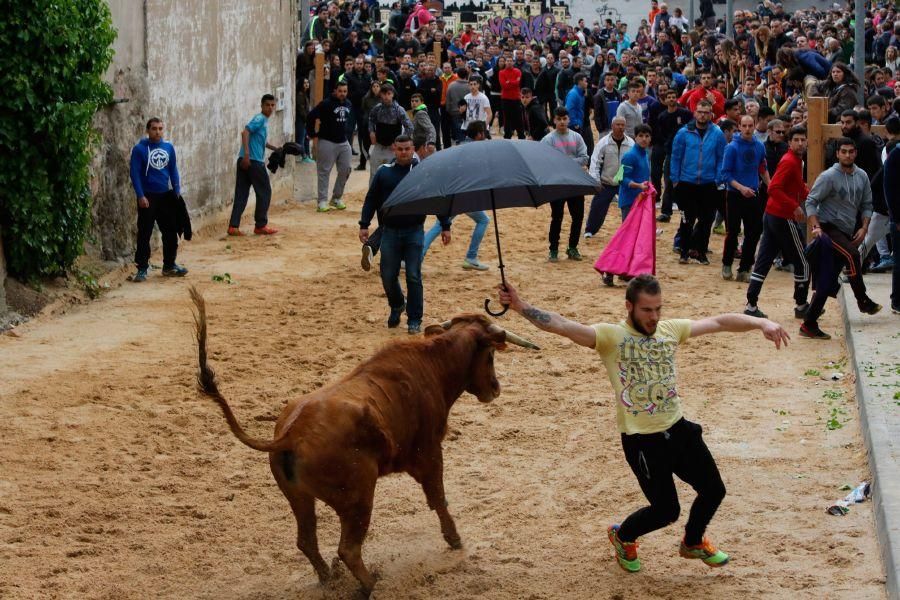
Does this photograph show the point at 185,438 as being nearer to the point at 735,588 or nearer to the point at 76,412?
the point at 76,412

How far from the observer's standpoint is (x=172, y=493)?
8539 millimetres

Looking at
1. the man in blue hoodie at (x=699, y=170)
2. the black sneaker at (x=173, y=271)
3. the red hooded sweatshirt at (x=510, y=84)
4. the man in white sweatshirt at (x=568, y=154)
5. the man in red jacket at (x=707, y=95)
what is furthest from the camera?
the red hooded sweatshirt at (x=510, y=84)

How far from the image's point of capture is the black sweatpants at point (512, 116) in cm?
2795

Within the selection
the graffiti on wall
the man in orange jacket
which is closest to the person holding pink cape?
the man in orange jacket

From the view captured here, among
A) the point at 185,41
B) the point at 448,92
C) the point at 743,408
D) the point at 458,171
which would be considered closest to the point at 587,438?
the point at 743,408

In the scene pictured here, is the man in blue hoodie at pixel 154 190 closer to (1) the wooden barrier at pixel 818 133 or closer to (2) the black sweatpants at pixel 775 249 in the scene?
(2) the black sweatpants at pixel 775 249

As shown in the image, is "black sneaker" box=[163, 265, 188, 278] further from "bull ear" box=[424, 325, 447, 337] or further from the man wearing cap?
"bull ear" box=[424, 325, 447, 337]

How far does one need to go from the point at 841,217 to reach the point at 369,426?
744 centimetres

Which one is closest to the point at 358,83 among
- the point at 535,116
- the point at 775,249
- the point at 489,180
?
the point at 535,116

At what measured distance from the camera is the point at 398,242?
40.5 ft

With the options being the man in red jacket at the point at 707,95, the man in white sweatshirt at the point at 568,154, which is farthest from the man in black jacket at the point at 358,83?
the man in white sweatshirt at the point at 568,154

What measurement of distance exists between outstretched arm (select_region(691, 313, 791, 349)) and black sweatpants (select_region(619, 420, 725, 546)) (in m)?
0.52

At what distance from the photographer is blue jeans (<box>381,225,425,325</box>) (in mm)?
12352

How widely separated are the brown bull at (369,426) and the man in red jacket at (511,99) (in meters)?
20.6
